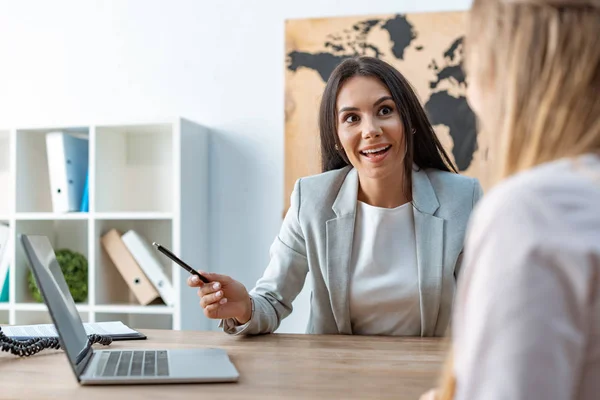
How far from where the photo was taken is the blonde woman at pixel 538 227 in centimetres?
57

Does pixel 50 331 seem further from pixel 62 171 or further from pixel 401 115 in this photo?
pixel 62 171

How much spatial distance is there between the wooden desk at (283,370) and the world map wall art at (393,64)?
1368mm

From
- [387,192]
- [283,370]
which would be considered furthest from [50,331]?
[387,192]

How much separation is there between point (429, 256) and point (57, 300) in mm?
975

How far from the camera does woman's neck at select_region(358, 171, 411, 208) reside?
1.97m

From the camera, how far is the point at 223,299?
1.67 meters

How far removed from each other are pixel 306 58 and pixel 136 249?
3.66ft

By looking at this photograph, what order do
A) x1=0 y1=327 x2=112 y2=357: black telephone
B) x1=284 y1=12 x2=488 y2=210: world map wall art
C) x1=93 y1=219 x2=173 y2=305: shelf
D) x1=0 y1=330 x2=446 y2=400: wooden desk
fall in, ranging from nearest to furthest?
1. x1=0 y1=330 x2=446 y2=400: wooden desk
2. x1=0 y1=327 x2=112 y2=357: black telephone
3. x1=284 y1=12 x2=488 y2=210: world map wall art
4. x1=93 y1=219 x2=173 y2=305: shelf

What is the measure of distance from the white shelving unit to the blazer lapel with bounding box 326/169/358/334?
1179 millimetres

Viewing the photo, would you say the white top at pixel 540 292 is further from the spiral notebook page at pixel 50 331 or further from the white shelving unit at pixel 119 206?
the white shelving unit at pixel 119 206

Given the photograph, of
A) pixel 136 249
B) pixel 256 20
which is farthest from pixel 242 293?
pixel 256 20

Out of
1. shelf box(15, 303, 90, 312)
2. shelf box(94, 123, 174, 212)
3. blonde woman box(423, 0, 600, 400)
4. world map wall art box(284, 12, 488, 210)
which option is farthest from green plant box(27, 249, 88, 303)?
blonde woman box(423, 0, 600, 400)

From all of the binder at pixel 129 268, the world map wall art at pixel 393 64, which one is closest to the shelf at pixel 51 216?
the binder at pixel 129 268

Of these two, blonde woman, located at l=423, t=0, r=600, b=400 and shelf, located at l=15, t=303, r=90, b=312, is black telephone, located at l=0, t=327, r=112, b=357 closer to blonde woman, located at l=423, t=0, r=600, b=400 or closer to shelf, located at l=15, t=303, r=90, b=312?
blonde woman, located at l=423, t=0, r=600, b=400
